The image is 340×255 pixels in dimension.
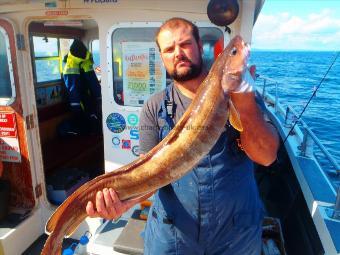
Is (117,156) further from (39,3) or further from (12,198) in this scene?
(39,3)

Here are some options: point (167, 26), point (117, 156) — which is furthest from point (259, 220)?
point (117, 156)

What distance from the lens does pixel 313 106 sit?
14.6m

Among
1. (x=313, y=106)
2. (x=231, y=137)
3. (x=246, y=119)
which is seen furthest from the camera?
(x=313, y=106)

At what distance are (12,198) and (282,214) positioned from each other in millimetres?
4292

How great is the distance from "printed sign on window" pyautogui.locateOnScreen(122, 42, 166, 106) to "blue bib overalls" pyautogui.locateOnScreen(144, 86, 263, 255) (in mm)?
1670

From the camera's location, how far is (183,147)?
209 cm

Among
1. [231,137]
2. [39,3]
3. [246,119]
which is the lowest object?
[231,137]

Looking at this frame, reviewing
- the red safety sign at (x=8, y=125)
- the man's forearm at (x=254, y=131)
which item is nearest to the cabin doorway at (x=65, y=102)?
the red safety sign at (x=8, y=125)

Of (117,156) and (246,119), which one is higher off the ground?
(246,119)

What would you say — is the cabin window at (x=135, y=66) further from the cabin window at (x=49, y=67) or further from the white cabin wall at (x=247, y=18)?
the cabin window at (x=49, y=67)

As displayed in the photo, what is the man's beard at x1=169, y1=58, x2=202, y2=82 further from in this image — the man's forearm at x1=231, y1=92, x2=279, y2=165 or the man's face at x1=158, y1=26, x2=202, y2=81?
the man's forearm at x1=231, y1=92, x2=279, y2=165

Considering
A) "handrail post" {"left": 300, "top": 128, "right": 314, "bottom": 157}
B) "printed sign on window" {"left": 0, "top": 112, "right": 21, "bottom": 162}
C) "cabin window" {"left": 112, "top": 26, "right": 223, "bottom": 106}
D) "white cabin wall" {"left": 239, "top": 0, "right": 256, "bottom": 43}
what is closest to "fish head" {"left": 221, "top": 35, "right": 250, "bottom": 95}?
"white cabin wall" {"left": 239, "top": 0, "right": 256, "bottom": 43}

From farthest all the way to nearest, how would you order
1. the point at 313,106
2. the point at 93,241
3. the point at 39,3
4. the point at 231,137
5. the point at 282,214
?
the point at 313,106 < the point at 282,214 < the point at 39,3 < the point at 93,241 < the point at 231,137

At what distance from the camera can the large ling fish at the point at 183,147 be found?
199cm
